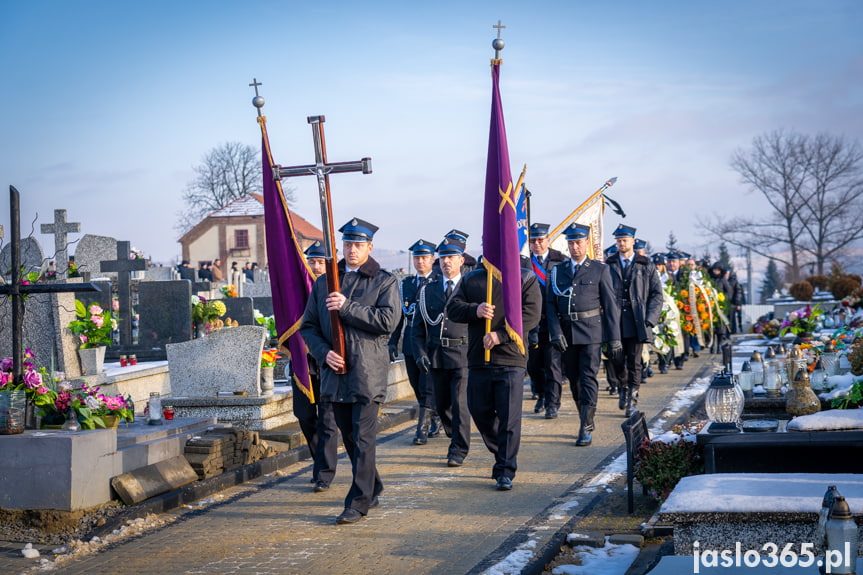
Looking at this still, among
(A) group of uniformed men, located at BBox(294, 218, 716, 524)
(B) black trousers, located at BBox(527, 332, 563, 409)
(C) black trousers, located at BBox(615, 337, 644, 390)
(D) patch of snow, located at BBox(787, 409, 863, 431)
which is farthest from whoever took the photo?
(C) black trousers, located at BBox(615, 337, 644, 390)

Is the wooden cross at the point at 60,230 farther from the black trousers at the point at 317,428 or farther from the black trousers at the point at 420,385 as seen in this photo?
the black trousers at the point at 317,428

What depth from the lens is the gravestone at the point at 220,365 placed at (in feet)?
36.4

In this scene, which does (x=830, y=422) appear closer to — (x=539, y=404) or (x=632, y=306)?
(x=632, y=306)

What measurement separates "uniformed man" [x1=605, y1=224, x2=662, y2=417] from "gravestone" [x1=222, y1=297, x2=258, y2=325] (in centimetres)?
728

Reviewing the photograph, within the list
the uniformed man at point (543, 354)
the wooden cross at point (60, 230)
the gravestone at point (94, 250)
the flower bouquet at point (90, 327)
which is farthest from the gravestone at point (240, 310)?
the uniformed man at point (543, 354)

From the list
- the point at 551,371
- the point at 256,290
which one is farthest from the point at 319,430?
the point at 256,290

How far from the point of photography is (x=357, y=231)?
25.6 ft

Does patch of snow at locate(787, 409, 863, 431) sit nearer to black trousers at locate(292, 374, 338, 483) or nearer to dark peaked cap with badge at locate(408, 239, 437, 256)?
black trousers at locate(292, 374, 338, 483)

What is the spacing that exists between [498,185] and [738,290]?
23393mm

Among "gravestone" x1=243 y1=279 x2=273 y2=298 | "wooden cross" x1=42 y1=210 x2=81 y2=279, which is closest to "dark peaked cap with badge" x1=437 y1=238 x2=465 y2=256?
"wooden cross" x1=42 y1=210 x2=81 y2=279

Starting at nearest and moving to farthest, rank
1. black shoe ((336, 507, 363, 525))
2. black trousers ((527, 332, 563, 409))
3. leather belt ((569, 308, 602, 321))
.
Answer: black shoe ((336, 507, 363, 525)), leather belt ((569, 308, 602, 321)), black trousers ((527, 332, 563, 409))

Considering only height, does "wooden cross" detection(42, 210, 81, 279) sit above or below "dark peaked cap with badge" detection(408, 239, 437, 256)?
above

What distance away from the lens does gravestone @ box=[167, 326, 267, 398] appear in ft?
36.4

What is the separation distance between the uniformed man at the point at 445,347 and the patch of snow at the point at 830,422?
3521mm
